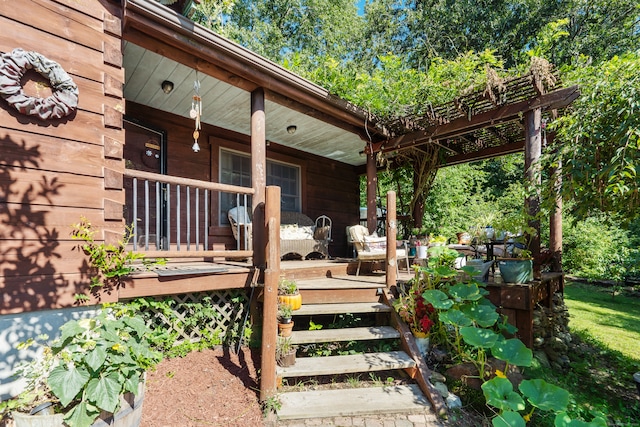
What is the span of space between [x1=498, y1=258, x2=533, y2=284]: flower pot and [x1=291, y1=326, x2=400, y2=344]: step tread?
1.36 m

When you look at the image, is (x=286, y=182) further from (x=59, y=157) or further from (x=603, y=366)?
(x=603, y=366)

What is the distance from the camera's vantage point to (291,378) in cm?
296

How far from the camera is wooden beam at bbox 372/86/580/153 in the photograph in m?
3.53

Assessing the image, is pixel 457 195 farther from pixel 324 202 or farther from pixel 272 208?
pixel 272 208

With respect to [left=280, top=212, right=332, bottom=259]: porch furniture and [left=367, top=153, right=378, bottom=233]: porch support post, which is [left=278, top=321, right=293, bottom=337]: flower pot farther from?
[left=367, top=153, right=378, bottom=233]: porch support post

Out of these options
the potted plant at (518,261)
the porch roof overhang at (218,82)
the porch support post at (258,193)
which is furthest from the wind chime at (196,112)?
the potted plant at (518,261)

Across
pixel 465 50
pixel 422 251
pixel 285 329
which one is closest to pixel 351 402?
pixel 285 329

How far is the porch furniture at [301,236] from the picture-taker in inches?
206

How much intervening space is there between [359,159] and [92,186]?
17.8 ft

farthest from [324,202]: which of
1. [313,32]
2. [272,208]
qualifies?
[313,32]

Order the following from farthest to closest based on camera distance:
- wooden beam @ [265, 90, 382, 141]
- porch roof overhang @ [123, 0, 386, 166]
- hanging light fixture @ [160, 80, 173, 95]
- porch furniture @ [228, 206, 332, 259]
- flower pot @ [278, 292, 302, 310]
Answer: porch furniture @ [228, 206, 332, 259], wooden beam @ [265, 90, 382, 141], hanging light fixture @ [160, 80, 173, 95], flower pot @ [278, 292, 302, 310], porch roof overhang @ [123, 0, 386, 166]

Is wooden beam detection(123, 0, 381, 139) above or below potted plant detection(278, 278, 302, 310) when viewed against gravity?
above

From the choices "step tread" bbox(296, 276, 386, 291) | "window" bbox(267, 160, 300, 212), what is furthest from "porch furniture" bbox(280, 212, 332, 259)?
"step tread" bbox(296, 276, 386, 291)

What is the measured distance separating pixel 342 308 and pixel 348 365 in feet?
2.11
